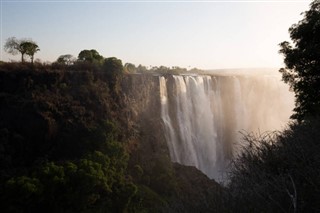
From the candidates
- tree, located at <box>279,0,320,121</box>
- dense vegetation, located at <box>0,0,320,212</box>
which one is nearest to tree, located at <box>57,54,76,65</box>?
dense vegetation, located at <box>0,0,320,212</box>

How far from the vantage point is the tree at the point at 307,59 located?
19.4 meters

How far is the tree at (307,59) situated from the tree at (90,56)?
26.5 metres

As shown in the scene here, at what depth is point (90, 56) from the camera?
44000 millimetres

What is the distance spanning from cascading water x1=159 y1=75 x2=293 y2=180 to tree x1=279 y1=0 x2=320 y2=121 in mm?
23254

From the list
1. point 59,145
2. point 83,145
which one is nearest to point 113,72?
point 83,145

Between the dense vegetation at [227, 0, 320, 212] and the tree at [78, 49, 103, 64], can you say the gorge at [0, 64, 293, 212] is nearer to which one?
the dense vegetation at [227, 0, 320, 212]

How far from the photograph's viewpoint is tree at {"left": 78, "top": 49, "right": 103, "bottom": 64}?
42.7 m

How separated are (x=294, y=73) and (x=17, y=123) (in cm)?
2418

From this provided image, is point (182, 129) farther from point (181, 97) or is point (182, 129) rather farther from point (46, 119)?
point (46, 119)

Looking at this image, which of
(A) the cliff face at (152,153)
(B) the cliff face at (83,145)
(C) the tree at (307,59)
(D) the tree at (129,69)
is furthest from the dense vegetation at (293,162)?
(D) the tree at (129,69)

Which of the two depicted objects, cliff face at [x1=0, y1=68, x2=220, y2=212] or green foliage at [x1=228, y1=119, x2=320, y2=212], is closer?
green foliage at [x1=228, y1=119, x2=320, y2=212]

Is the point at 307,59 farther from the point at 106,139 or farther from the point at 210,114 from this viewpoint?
the point at 210,114

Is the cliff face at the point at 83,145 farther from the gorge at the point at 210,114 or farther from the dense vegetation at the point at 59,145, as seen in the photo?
the gorge at the point at 210,114

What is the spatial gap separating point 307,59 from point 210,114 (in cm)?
3384
